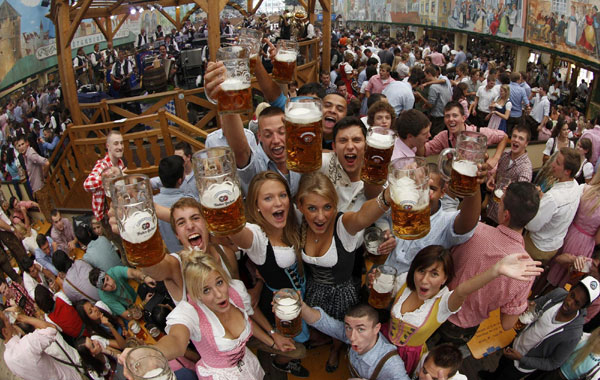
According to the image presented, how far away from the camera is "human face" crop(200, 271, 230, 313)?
5.61ft

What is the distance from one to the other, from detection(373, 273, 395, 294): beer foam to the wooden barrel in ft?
25.2

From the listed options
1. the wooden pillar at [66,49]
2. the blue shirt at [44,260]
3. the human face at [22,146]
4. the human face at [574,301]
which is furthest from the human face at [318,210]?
the wooden pillar at [66,49]

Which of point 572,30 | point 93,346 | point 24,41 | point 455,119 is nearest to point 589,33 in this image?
point 572,30

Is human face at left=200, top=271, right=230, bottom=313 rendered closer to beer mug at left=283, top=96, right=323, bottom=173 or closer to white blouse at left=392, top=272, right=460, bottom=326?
beer mug at left=283, top=96, right=323, bottom=173

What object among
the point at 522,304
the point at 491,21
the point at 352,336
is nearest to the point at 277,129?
the point at 352,336

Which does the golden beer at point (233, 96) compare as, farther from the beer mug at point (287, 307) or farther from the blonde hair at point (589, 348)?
the blonde hair at point (589, 348)

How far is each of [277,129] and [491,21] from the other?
1443cm

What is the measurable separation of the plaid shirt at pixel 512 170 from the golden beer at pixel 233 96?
239 centimetres

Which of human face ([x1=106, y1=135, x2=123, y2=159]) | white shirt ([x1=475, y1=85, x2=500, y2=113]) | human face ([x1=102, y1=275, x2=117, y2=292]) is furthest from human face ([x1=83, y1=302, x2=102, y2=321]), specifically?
white shirt ([x1=475, y1=85, x2=500, y2=113])

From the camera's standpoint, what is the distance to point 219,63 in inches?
57.4

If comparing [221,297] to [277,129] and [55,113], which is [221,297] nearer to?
[277,129]

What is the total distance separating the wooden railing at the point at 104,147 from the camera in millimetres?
4746

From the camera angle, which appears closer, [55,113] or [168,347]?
[168,347]

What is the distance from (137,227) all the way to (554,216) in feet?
8.24
